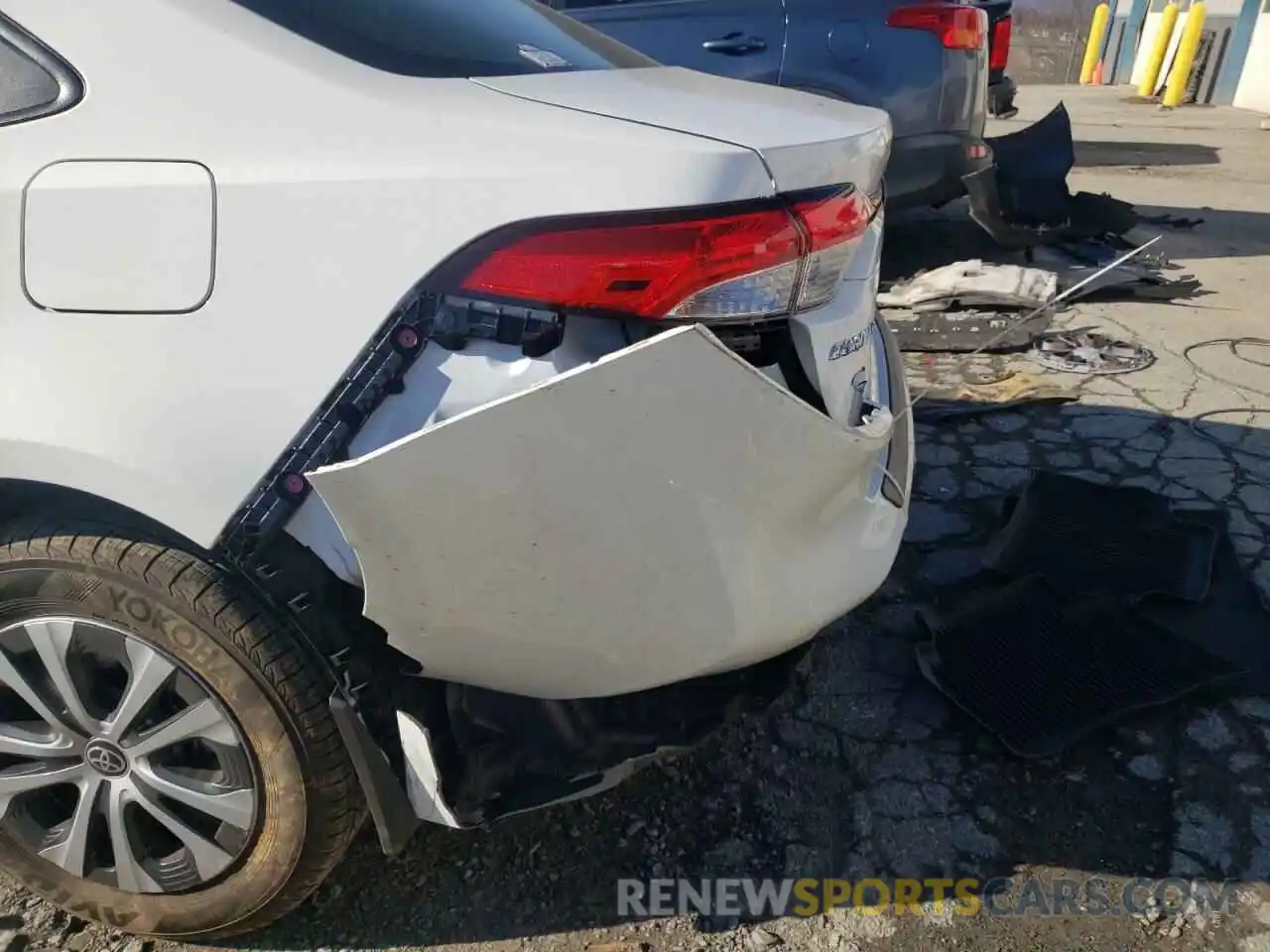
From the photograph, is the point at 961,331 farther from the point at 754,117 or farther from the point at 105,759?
the point at 105,759

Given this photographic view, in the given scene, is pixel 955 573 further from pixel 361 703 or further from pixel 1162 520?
pixel 361 703

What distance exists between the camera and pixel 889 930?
1844mm

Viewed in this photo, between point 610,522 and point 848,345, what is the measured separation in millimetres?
578

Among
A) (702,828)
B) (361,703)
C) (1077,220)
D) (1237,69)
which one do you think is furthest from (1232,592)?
(1237,69)

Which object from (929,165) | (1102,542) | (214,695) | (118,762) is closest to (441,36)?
(214,695)

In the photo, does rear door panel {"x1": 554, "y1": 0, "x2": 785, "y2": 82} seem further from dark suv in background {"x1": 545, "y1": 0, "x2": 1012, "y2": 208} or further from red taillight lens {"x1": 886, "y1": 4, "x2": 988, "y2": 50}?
red taillight lens {"x1": 886, "y1": 4, "x2": 988, "y2": 50}

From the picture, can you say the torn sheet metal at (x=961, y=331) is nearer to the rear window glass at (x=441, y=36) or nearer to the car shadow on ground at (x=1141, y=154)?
the rear window glass at (x=441, y=36)

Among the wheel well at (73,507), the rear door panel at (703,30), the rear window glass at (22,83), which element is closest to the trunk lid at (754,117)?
the rear window glass at (22,83)

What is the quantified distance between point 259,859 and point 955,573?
2066mm

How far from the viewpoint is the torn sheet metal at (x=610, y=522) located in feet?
4.25

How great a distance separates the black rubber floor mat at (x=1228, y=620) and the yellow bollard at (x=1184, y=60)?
55.3 ft

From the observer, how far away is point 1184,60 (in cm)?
1658

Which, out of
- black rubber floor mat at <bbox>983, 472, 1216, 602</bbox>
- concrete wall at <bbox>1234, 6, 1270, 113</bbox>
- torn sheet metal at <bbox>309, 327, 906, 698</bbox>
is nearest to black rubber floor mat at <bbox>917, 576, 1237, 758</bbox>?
black rubber floor mat at <bbox>983, 472, 1216, 602</bbox>

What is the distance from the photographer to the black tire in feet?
5.05
